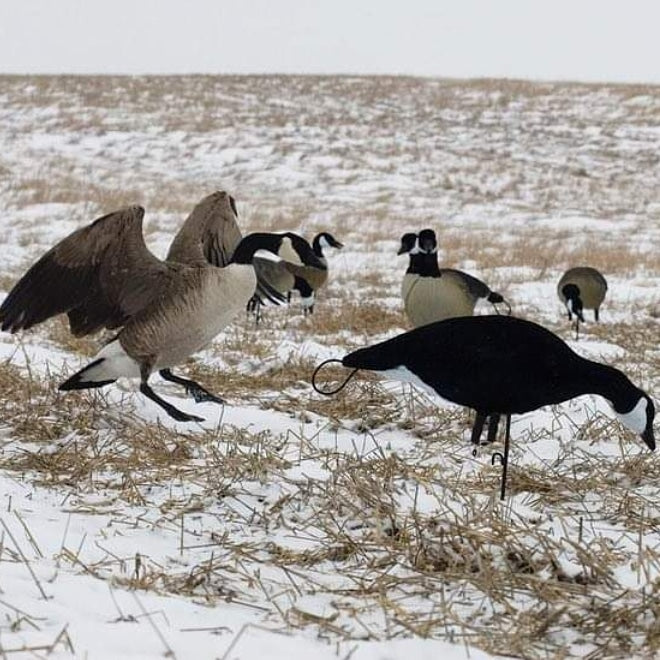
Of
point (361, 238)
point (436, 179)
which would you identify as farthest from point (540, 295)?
A: point (436, 179)

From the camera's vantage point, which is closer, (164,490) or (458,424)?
(164,490)

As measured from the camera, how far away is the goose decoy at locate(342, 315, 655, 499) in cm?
345

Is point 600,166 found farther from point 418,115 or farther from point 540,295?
point 540,295

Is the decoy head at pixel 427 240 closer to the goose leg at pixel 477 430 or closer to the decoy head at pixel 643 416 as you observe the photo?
the goose leg at pixel 477 430

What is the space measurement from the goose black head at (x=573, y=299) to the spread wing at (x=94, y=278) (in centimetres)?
535

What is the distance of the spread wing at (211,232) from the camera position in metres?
5.12

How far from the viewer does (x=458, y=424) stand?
472 cm

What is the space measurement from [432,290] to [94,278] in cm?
249

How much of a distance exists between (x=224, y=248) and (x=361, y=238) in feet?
39.6

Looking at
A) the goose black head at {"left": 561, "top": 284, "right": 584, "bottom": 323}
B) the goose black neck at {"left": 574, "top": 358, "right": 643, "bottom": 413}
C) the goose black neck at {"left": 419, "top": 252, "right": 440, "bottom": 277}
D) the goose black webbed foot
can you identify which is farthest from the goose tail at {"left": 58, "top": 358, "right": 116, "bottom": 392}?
the goose black head at {"left": 561, "top": 284, "right": 584, "bottom": 323}

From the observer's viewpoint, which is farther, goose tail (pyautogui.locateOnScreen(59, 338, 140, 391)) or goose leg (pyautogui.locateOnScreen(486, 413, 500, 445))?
goose tail (pyautogui.locateOnScreen(59, 338, 140, 391))

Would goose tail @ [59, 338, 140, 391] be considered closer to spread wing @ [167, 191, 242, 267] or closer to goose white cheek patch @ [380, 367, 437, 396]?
spread wing @ [167, 191, 242, 267]

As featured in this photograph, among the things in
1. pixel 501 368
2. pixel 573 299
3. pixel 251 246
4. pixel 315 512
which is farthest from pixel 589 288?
pixel 315 512

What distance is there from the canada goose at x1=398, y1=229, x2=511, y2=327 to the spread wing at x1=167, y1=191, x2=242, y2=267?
129cm
